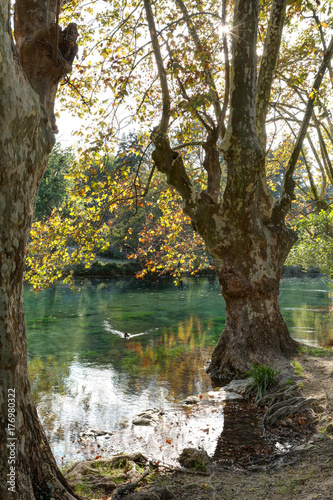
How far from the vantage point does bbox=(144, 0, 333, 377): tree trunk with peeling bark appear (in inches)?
389

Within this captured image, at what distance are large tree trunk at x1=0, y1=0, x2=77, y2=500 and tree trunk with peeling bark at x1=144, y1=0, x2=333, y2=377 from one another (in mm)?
7069

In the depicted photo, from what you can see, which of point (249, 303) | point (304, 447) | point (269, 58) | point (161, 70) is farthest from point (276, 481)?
point (269, 58)

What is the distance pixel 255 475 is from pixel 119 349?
1014 cm

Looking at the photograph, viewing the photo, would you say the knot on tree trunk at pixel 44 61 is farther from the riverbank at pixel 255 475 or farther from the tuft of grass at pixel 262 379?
the tuft of grass at pixel 262 379

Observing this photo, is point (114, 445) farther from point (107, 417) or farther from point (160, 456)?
point (107, 417)

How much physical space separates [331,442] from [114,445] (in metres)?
3.56

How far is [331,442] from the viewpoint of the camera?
5.79 meters

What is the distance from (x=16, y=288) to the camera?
11.2ft

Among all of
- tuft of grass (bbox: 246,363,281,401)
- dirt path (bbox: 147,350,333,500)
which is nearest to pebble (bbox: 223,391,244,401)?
tuft of grass (bbox: 246,363,281,401)

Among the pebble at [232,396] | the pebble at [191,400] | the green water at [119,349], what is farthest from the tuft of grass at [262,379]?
the green water at [119,349]

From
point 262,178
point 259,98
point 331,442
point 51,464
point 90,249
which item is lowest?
point 331,442

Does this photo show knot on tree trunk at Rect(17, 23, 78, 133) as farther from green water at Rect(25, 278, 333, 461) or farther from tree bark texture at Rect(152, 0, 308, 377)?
tree bark texture at Rect(152, 0, 308, 377)

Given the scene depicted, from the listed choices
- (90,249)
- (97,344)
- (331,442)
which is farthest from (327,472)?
(97,344)

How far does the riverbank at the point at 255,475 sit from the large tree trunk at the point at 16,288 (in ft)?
4.96
